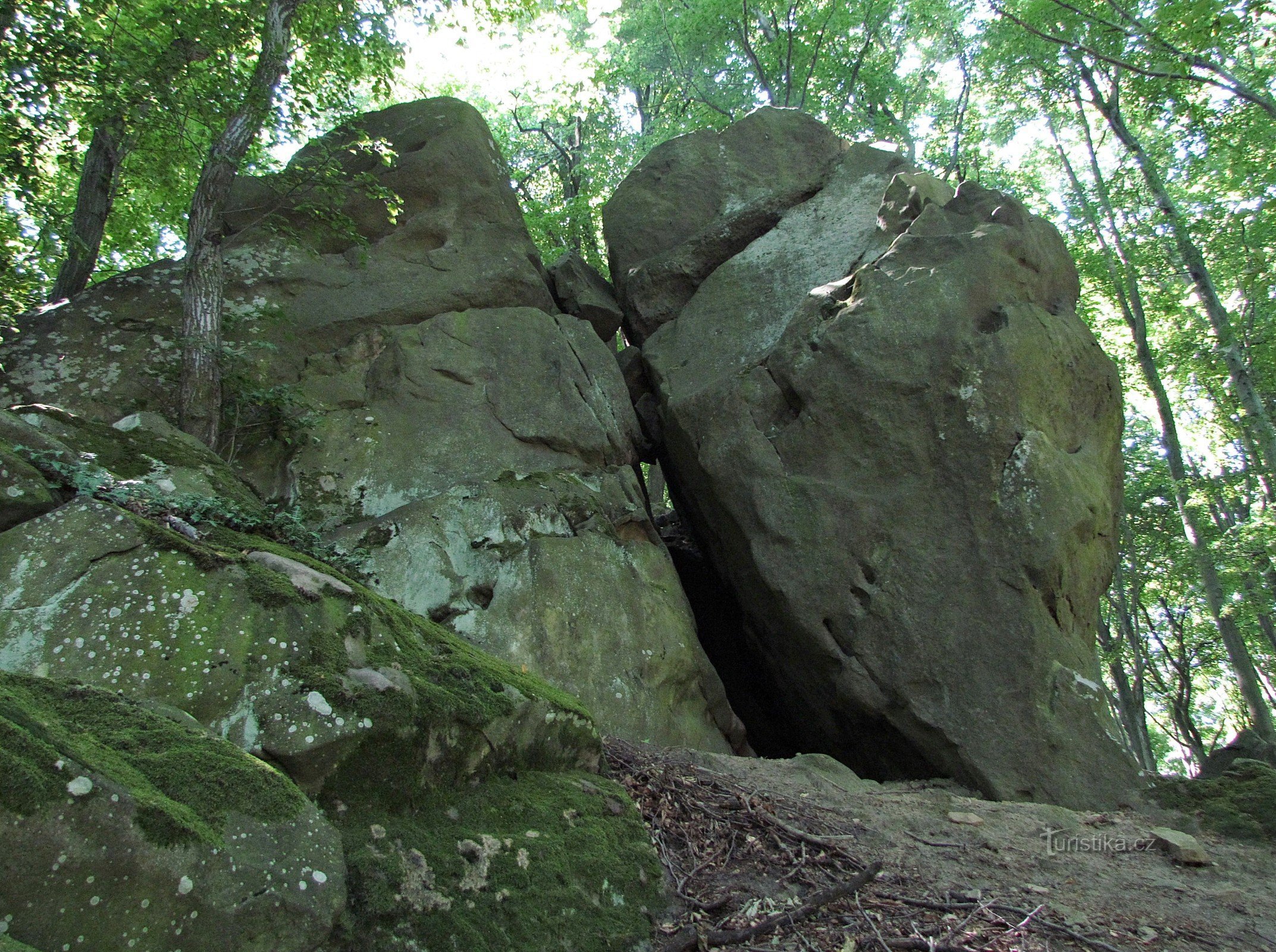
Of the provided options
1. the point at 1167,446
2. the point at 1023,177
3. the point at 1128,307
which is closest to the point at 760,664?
the point at 1167,446

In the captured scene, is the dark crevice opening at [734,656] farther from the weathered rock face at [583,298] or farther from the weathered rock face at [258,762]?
the weathered rock face at [258,762]

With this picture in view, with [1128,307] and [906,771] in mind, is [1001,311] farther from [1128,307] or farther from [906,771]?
[1128,307]

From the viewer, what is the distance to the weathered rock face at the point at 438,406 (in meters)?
8.24

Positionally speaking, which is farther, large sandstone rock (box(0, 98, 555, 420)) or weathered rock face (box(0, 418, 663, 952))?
large sandstone rock (box(0, 98, 555, 420))

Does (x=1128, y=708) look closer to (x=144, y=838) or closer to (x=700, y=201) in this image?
(x=700, y=201)

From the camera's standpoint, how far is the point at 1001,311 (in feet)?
30.2

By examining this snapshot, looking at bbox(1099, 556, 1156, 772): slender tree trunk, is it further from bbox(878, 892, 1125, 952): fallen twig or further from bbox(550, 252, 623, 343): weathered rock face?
bbox(878, 892, 1125, 952): fallen twig

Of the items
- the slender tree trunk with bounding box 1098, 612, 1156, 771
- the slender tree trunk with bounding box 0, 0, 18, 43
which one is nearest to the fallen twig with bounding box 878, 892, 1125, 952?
the slender tree trunk with bounding box 0, 0, 18, 43

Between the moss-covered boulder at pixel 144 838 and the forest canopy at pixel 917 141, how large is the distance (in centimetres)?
653

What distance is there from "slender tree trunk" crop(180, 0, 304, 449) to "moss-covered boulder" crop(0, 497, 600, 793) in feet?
16.2

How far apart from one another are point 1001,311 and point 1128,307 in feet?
29.7

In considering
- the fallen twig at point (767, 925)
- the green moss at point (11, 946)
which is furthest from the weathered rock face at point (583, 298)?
the green moss at point (11, 946)

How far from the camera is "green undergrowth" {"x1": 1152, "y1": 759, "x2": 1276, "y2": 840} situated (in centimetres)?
620

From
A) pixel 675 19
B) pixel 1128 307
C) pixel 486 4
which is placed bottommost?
pixel 1128 307
